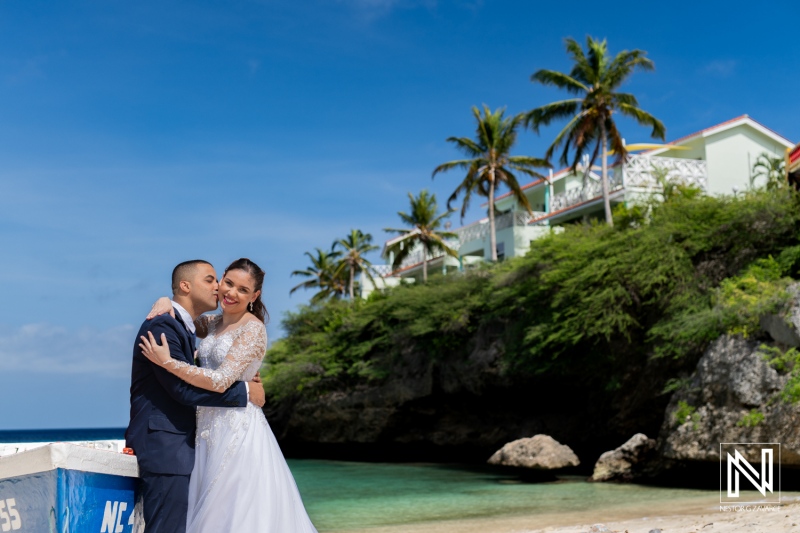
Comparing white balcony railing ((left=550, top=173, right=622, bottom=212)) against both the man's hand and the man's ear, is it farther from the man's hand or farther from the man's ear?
the man's ear

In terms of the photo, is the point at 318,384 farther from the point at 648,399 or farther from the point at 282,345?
the point at 648,399

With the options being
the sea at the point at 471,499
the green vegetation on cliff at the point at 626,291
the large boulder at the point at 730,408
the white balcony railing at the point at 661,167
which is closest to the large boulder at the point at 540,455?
the sea at the point at 471,499

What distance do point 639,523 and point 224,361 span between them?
773 centimetres

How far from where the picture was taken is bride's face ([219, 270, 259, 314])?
4520 millimetres

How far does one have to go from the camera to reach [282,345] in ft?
148

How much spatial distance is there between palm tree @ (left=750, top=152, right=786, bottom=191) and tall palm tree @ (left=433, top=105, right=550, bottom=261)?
362 inches

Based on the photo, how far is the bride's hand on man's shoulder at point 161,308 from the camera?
418 centimetres

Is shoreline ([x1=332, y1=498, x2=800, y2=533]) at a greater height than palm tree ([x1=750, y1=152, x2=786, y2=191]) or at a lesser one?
lesser

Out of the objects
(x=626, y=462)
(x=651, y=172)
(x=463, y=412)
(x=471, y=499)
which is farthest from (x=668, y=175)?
(x=471, y=499)

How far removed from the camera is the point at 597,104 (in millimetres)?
31609

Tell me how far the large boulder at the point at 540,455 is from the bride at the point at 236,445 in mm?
20494

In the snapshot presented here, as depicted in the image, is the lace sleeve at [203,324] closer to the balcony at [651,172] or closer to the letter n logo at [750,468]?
the letter n logo at [750,468]

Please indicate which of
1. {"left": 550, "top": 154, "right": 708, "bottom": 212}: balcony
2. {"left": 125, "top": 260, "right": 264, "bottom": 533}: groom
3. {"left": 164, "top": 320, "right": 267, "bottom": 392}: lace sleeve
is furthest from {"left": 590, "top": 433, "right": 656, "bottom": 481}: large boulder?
{"left": 125, "top": 260, "right": 264, "bottom": 533}: groom

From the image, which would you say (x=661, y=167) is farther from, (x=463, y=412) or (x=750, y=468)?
(x=750, y=468)
